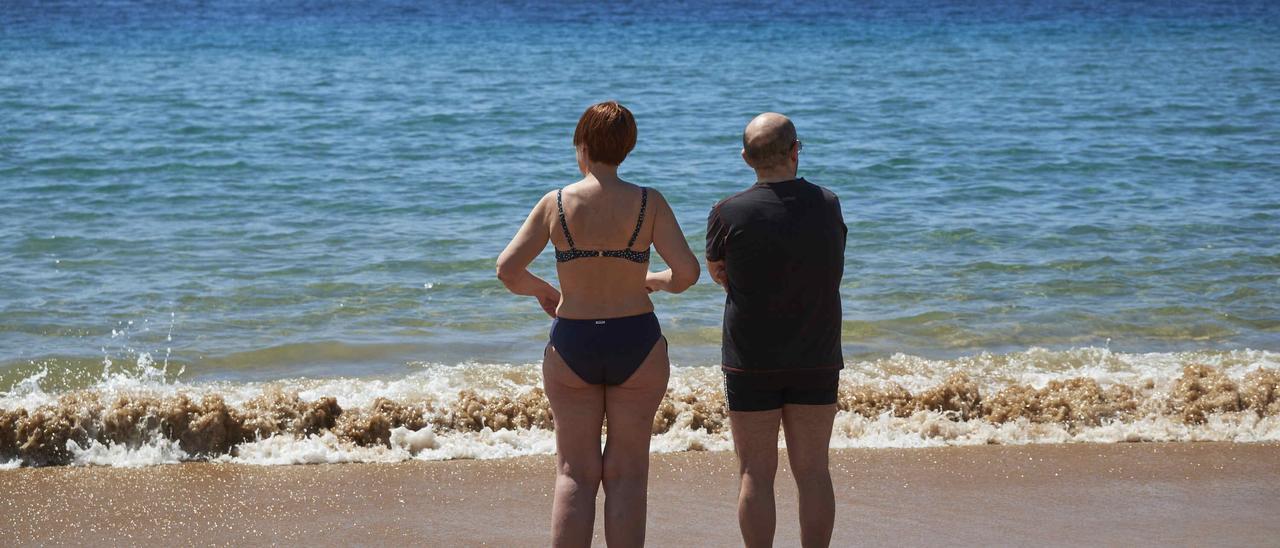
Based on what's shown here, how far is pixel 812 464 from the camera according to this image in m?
4.11

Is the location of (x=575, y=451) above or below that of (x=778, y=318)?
below

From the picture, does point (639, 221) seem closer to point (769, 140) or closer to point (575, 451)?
point (769, 140)

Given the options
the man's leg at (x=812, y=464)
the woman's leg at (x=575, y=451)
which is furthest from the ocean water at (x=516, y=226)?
the woman's leg at (x=575, y=451)

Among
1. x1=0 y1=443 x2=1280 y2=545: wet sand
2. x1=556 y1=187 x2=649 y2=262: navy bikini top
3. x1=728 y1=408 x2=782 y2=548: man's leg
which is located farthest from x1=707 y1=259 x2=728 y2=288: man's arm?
x1=0 y1=443 x2=1280 y2=545: wet sand

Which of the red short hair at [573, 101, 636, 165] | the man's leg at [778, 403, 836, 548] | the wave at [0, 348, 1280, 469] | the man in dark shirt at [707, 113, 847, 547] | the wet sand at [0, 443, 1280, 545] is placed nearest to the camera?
the red short hair at [573, 101, 636, 165]

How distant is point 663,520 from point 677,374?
2448mm

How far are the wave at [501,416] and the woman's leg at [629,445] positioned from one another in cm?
215

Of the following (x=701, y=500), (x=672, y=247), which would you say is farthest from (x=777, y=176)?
(x=701, y=500)

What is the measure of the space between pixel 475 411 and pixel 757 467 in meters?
2.79

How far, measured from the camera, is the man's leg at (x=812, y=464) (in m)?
4.09

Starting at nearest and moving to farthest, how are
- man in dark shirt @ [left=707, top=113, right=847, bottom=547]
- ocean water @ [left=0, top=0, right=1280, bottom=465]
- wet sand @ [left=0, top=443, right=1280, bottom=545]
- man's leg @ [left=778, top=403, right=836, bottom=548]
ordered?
man in dark shirt @ [left=707, top=113, right=847, bottom=547]
man's leg @ [left=778, top=403, right=836, bottom=548]
wet sand @ [left=0, top=443, right=1280, bottom=545]
ocean water @ [left=0, top=0, right=1280, bottom=465]

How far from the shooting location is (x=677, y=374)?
24.9 ft

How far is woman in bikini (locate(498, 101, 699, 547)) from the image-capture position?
12.8ft

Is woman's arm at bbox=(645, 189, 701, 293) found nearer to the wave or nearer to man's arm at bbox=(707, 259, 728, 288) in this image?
man's arm at bbox=(707, 259, 728, 288)
